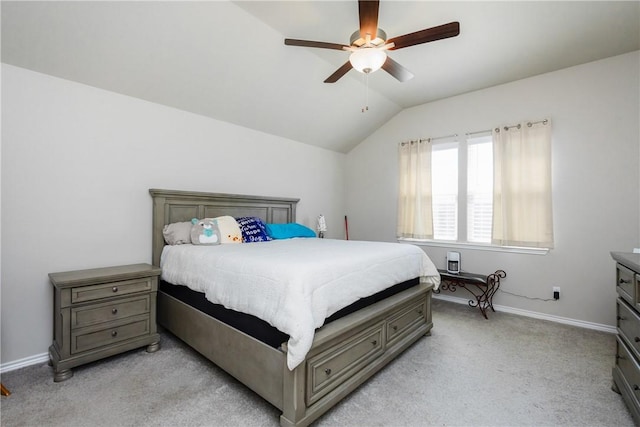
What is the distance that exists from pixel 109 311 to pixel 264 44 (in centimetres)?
259

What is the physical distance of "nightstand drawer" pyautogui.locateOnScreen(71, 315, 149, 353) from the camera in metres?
2.01

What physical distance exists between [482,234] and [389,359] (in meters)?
2.40

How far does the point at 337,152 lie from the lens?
16.4ft

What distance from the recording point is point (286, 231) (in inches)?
138

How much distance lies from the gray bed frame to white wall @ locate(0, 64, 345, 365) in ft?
0.85

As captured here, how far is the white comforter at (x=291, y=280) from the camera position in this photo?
146 centimetres

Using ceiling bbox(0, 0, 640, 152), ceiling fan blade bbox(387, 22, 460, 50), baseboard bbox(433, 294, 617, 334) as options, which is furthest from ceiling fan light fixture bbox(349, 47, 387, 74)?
baseboard bbox(433, 294, 617, 334)

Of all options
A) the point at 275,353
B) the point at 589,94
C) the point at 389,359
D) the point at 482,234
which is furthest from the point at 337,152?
the point at 275,353

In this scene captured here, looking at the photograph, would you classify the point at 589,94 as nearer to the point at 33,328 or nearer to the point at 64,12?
the point at 64,12

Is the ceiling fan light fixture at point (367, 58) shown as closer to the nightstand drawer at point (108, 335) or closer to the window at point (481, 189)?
the window at point (481, 189)

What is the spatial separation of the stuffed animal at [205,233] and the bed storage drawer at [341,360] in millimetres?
1557

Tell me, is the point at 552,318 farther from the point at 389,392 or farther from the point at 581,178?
the point at 389,392

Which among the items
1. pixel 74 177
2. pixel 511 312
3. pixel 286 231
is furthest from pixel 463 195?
pixel 74 177

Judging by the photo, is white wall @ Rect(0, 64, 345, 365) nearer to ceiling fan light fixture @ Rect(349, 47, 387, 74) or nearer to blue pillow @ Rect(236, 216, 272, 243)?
blue pillow @ Rect(236, 216, 272, 243)
